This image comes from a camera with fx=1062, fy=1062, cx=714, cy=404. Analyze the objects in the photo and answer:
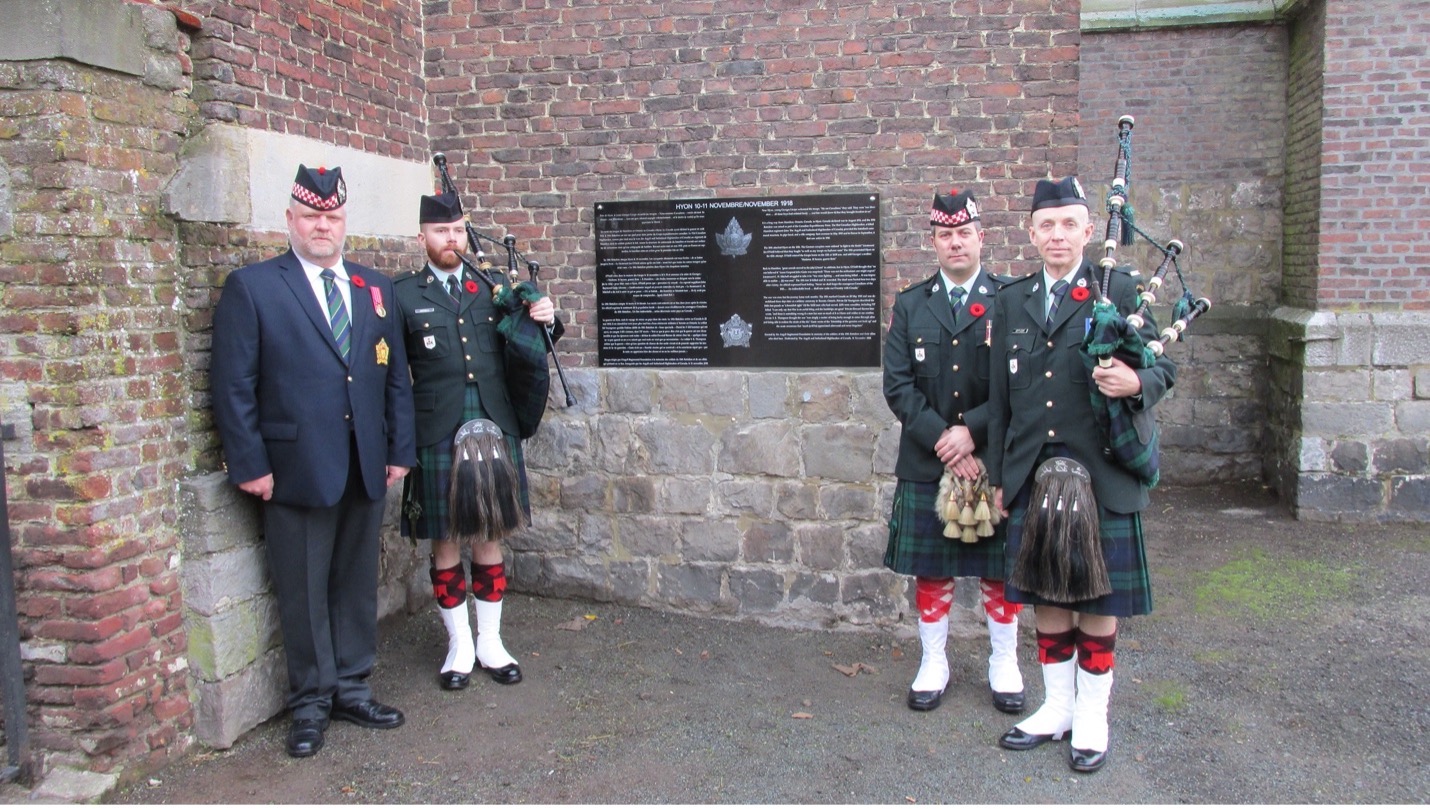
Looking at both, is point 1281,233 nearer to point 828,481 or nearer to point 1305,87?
point 1305,87

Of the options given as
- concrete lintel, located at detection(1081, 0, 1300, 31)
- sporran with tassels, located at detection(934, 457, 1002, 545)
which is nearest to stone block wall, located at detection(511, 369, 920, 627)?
sporran with tassels, located at detection(934, 457, 1002, 545)

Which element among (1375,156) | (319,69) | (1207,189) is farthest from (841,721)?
(1207,189)

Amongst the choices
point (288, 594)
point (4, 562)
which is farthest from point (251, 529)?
point (4, 562)

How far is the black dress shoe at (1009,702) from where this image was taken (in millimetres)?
4477

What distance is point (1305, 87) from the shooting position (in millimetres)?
A: 8266

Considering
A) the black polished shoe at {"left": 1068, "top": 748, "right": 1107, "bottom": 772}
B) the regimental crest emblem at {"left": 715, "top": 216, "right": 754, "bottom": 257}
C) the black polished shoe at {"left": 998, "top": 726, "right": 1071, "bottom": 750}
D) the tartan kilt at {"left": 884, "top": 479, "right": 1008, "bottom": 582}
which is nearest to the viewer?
the black polished shoe at {"left": 1068, "top": 748, "right": 1107, "bottom": 772}

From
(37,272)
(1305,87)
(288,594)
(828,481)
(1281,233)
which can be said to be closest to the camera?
(37,272)

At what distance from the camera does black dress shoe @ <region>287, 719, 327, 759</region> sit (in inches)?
163

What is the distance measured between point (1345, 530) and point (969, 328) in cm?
487

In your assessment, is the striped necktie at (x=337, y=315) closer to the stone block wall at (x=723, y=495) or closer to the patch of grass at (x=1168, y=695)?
the stone block wall at (x=723, y=495)

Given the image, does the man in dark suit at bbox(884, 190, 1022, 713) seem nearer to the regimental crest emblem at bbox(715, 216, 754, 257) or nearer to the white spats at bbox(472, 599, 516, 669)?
the regimental crest emblem at bbox(715, 216, 754, 257)

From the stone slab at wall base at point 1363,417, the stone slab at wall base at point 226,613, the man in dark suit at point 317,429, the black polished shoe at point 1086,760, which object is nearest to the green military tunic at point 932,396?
the black polished shoe at point 1086,760

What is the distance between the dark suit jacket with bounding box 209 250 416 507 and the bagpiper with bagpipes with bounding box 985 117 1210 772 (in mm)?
2524

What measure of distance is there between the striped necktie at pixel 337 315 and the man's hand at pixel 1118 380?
2.79 metres
